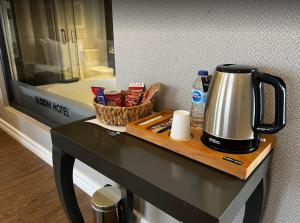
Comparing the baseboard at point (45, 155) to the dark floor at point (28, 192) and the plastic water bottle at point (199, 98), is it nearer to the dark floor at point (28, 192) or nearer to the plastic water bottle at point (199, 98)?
the dark floor at point (28, 192)

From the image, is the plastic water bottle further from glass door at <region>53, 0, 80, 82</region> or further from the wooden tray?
glass door at <region>53, 0, 80, 82</region>

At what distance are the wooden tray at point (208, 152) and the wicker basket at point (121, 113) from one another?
5 cm

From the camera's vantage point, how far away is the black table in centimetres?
54

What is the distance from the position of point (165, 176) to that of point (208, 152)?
140 mm

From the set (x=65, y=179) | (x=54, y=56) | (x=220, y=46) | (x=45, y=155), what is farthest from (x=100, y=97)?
(x=54, y=56)

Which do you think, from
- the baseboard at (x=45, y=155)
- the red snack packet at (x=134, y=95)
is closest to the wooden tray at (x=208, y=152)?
the red snack packet at (x=134, y=95)

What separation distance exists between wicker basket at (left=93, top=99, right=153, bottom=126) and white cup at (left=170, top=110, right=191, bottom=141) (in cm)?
21

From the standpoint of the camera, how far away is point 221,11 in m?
0.77

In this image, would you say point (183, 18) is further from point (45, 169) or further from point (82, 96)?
point (45, 169)

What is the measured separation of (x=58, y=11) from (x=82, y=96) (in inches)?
29.5

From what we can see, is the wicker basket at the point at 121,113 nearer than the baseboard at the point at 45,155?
Yes

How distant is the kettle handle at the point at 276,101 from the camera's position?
0.61 m

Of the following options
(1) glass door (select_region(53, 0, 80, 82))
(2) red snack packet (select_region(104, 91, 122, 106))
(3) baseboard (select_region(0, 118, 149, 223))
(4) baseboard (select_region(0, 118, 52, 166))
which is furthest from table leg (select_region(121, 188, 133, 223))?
(1) glass door (select_region(53, 0, 80, 82))

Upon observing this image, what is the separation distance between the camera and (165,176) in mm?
632
